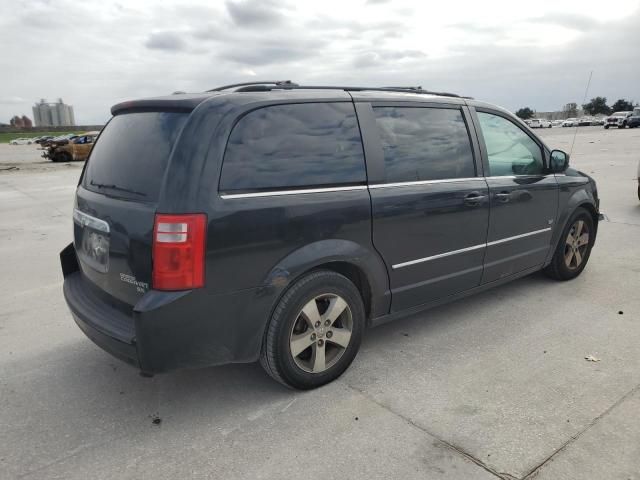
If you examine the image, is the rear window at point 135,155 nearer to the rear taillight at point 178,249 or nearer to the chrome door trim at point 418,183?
the rear taillight at point 178,249

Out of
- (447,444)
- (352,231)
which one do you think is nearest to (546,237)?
(352,231)

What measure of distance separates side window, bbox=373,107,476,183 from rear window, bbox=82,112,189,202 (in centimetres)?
136

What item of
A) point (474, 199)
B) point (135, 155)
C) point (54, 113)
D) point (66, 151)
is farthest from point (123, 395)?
point (54, 113)

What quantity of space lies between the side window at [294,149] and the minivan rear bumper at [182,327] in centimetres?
61

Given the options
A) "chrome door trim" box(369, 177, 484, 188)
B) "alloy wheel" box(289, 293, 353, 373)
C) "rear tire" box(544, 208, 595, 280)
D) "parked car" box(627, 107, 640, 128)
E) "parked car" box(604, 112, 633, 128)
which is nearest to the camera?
"alloy wheel" box(289, 293, 353, 373)

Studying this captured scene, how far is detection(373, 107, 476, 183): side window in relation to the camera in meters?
3.46

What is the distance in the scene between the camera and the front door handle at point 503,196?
13.4ft

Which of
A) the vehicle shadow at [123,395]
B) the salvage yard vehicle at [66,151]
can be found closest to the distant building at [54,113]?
the salvage yard vehicle at [66,151]

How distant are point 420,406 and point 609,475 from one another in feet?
3.17

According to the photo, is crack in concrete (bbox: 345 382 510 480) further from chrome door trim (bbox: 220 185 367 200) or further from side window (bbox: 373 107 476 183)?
side window (bbox: 373 107 476 183)

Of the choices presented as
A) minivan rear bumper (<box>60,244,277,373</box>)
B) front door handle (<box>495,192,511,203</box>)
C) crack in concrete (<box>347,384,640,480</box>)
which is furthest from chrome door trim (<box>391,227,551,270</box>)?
minivan rear bumper (<box>60,244,277,373</box>)

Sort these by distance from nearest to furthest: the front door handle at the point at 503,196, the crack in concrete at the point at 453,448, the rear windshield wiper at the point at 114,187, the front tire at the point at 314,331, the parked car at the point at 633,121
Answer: the crack in concrete at the point at 453,448
the rear windshield wiper at the point at 114,187
the front tire at the point at 314,331
the front door handle at the point at 503,196
the parked car at the point at 633,121

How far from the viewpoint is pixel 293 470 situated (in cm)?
247

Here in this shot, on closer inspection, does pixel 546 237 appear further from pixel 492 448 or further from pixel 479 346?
pixel 492 448
